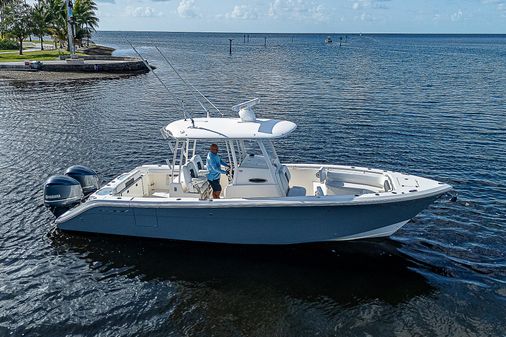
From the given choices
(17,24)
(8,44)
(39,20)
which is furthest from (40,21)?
(8,44)

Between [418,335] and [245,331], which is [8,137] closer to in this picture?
[245,331]

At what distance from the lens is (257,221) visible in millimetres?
10211

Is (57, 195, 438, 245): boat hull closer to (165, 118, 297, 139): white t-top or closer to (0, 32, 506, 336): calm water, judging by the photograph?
(0, 32, 506, 336): calm water

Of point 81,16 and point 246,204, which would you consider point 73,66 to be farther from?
point 246,204

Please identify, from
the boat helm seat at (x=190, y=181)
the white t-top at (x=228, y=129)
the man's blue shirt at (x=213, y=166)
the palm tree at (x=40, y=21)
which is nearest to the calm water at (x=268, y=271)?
the boat helm seat at (x=190, y=181)

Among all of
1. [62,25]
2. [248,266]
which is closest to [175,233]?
[248,266]

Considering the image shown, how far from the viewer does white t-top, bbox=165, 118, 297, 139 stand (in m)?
10.2

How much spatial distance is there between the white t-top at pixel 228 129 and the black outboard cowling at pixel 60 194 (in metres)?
3.11

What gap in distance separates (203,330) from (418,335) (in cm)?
395

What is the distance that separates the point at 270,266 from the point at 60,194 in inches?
226

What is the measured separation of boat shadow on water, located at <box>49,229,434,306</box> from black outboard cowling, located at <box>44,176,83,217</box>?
719mm

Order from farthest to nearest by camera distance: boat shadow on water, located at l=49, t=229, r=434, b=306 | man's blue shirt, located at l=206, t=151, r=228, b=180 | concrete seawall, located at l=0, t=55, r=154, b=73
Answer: concrete seawall, located at l=0, t=55, r=154, b=73
man's blue shirt, located at l=206, t=151, r=228, b=180
boat shadow on water, located at l=49, t=229, r=434, b=306

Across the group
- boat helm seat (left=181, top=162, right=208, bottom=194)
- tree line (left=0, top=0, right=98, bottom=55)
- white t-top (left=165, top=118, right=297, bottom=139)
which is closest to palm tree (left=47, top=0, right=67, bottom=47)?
tree line (left=0, top=0, right=98, bottom=55)

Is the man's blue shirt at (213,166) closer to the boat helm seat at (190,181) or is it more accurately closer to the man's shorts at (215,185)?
the man's shorts at (215,185)
